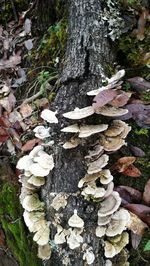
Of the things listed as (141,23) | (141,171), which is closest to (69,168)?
(141,171)

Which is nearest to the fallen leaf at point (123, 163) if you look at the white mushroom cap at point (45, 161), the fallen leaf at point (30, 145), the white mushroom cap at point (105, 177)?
the white mushroom cap at point (105, 177)

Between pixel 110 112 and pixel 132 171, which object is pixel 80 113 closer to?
pixel 110 112

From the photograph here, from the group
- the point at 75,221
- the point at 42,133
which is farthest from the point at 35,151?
the point at 75,221

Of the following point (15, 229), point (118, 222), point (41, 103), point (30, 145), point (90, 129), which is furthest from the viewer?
point (41, 103)

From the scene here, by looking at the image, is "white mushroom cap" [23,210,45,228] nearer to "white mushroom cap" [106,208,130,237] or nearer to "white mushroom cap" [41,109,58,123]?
"white mushroom cap" [106,208,130,237]

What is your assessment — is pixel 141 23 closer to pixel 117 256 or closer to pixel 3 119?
pixel 3 119

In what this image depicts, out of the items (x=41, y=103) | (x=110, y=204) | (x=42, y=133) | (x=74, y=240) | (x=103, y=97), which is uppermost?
(x=103, y=97)
